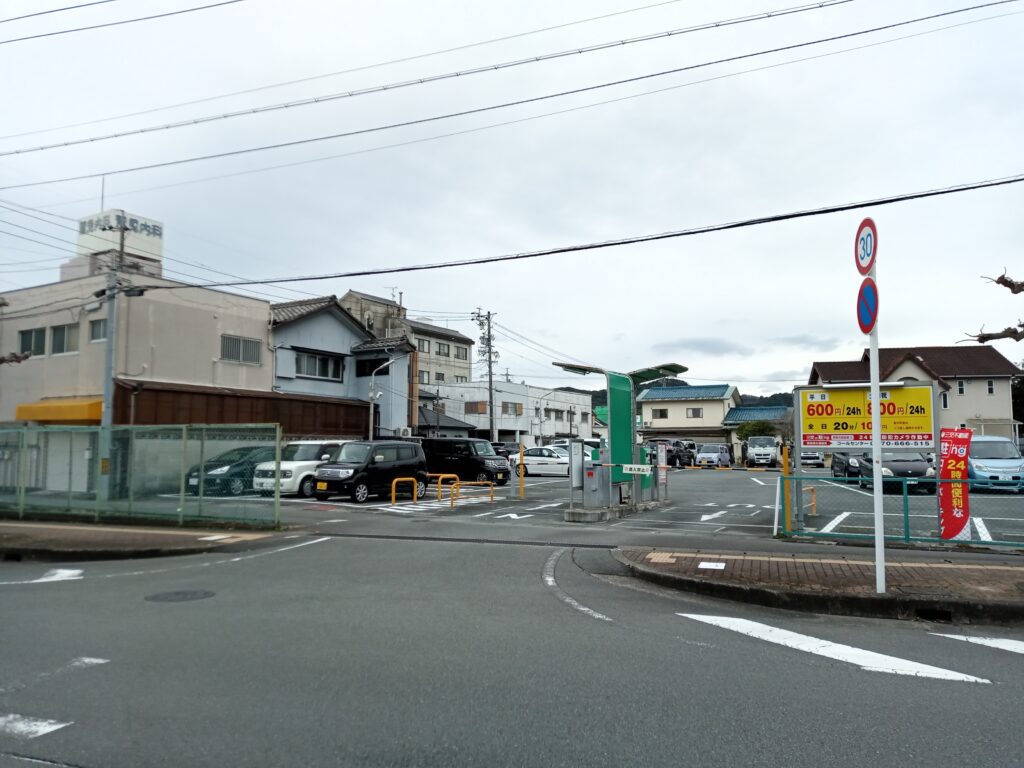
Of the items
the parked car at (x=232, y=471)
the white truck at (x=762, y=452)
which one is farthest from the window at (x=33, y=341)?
the white truck at (x=762, y=452)

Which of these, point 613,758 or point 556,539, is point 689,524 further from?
point 613,758

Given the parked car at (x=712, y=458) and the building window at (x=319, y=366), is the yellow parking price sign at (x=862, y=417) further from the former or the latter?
the parked car at (x=712, y=458)

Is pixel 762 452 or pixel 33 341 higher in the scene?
pixel 33 341

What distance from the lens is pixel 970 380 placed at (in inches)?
1962

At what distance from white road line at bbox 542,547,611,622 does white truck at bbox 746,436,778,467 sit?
126ft

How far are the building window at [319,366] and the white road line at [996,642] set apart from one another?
30902mm

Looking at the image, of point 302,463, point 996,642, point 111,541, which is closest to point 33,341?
point 302,463

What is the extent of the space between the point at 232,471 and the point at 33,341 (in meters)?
20.1

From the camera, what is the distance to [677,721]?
4.27m

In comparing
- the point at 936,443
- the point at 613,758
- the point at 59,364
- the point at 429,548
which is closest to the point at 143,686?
the point at 613,758

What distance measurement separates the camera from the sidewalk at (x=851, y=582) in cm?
711

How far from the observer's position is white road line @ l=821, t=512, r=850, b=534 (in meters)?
12.4

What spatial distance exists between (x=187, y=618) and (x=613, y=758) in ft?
16.5

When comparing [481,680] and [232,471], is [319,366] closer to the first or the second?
[232,471]
